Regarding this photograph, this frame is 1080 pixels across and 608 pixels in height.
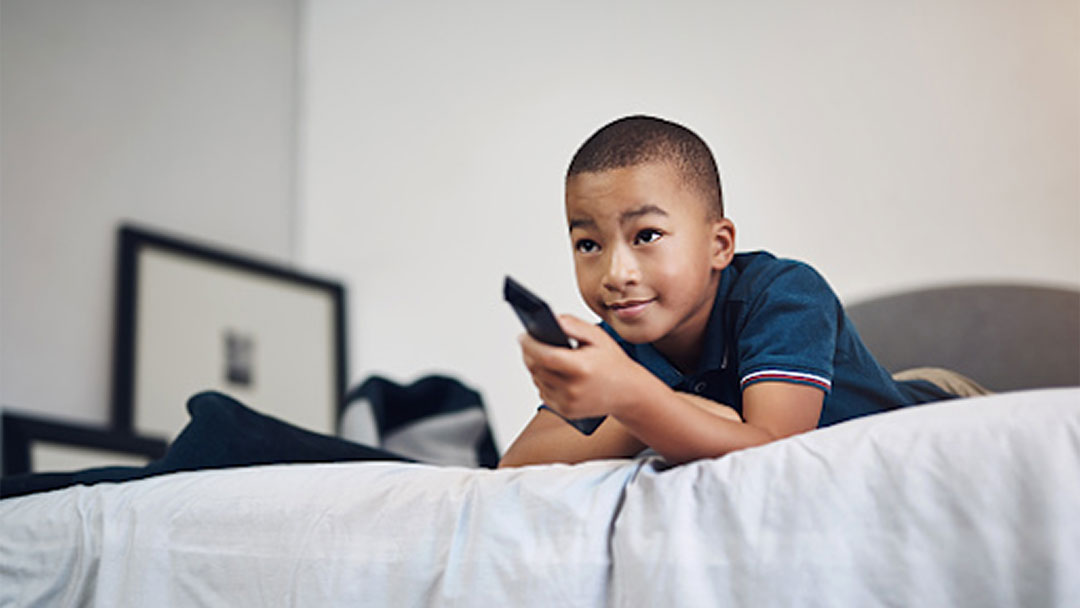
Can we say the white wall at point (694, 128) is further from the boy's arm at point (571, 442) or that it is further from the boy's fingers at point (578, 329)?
the boy's fingers at point (578, 329)

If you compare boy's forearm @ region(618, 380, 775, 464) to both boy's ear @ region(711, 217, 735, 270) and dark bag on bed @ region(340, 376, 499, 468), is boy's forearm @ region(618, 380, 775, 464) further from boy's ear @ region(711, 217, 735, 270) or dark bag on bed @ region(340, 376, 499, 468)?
dark bag on bed @ region(340, 376, 499, 468)

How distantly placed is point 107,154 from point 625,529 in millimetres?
1833

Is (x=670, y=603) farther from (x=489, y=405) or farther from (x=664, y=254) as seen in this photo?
(x=489, y=405)

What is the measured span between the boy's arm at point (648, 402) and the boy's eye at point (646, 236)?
13 centimetres

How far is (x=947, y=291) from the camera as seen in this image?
1.82 m

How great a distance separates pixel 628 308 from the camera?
31.9 inches

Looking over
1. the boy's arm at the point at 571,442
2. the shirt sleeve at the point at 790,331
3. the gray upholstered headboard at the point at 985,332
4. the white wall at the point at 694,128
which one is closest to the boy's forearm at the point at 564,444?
the boy's arm at the point at 571,442

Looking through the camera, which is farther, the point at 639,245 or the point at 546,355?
the point at 639,245

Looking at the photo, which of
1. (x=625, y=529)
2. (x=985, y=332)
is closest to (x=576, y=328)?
(x=625, y=529)

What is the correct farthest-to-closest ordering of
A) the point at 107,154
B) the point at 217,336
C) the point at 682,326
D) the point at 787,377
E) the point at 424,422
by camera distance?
the point at 217,336 < the point at 107,154 < the point at 424,422 < the point at 682,326 < the point at 787,377

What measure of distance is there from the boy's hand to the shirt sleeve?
136mm

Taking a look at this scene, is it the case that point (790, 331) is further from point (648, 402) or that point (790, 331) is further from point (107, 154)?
point (107, 154)

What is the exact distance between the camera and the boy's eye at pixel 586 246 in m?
0.82

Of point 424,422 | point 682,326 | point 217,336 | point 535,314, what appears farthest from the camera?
point 217,336
